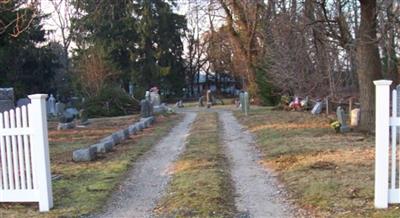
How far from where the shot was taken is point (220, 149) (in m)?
12.3

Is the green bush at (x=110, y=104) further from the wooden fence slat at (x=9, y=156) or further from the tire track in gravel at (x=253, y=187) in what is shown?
the wooden fence slat at (x=9, y=156)

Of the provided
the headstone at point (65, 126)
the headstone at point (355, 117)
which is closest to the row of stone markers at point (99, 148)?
the headstone at point (65, 126)

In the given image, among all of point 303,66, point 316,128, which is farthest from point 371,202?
point 303,66

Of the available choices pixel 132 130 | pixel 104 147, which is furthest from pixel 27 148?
pixel 132 130

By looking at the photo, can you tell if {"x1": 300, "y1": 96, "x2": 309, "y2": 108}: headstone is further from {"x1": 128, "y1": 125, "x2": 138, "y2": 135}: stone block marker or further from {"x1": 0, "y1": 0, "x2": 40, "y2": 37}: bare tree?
{"x1": 0, "y1": 0, "x2": 40, "y2": 37}: bare tree

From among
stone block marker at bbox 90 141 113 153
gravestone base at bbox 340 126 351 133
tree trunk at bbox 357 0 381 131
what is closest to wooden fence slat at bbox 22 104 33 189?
stone block marker at bbox 90 141 113 153

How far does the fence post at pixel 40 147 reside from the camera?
6.56m

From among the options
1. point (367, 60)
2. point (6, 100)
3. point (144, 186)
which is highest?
point (367, 60)

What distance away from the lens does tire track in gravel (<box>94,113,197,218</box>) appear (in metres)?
6.60

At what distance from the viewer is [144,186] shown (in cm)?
822

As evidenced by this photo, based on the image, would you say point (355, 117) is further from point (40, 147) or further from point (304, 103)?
point (40, 147)

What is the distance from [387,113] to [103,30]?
160 ft

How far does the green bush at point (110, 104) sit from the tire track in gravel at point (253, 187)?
17.8 metres

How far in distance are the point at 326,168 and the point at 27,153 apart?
4.92 metres
